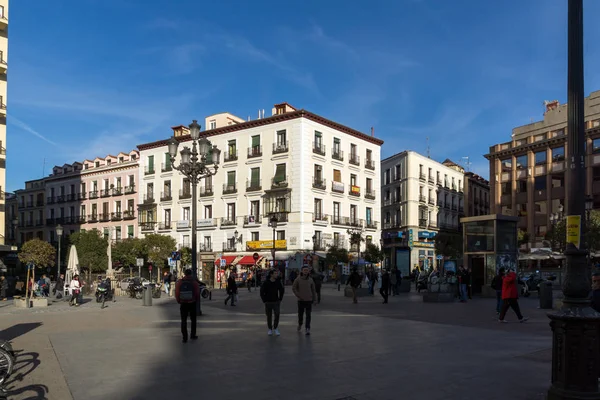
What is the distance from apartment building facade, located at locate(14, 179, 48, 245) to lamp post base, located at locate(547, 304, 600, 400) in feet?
237

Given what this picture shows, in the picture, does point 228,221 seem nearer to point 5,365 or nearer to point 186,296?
point 186,296

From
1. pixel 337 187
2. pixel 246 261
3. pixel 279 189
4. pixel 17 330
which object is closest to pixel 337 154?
pixel 337 187

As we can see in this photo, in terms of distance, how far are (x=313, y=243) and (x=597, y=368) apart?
134 feet

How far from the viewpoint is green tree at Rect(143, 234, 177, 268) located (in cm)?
4641

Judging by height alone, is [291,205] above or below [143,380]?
above

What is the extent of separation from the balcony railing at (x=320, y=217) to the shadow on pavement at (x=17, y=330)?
1268 inches

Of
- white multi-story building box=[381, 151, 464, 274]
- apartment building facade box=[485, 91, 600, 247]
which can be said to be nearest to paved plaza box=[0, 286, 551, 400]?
apartment building facade box=[485, 91, 600, 247]

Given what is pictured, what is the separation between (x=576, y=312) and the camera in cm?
541

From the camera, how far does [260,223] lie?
47969 mm

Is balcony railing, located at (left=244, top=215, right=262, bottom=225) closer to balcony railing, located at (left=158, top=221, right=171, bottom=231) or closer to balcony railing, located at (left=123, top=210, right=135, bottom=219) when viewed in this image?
balcony railing, located at (left=158, top=221, right=171, bottom=231)

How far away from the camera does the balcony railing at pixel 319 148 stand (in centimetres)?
4734

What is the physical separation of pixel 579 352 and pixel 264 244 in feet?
139

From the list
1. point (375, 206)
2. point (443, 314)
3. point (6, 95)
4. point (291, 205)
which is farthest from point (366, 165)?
point (443, 314)

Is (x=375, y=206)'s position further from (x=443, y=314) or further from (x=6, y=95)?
(x=443, y=314)
